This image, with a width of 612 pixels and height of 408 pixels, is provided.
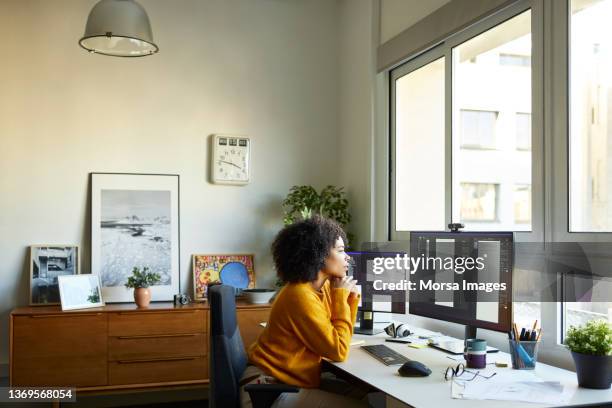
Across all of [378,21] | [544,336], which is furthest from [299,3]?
[544,336]

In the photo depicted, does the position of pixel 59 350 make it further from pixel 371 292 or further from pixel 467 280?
pixel 467 280

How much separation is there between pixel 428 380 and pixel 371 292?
3.49 ft

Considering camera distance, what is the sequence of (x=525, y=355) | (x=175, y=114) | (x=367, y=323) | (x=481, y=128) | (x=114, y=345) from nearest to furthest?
(x=525, y=355)
(x=367, y=323)
(x=114, y=345)
(x=175, y=114)
(x=481, y=128)

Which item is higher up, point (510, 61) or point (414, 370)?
point (510, 61)

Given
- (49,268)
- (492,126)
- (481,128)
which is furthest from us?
(492,126)

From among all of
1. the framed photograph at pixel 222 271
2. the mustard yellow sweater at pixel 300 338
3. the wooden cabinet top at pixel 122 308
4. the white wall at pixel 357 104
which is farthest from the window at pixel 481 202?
the mustard yellow sweater at pixel 300 338

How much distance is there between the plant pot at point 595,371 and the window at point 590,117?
2.03 ft

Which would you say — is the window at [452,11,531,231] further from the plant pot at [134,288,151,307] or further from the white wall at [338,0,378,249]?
the plant pot at [134,288,151,307]

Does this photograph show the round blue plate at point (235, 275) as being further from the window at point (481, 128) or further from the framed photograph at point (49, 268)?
the window at point (481, 128)

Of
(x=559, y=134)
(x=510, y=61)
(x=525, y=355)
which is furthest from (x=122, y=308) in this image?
(x=510, y=61)

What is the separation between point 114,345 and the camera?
152 inches

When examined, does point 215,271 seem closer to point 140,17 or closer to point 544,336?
point 140,17

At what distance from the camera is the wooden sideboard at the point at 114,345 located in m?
3.72

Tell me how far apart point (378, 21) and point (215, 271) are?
215 cm
